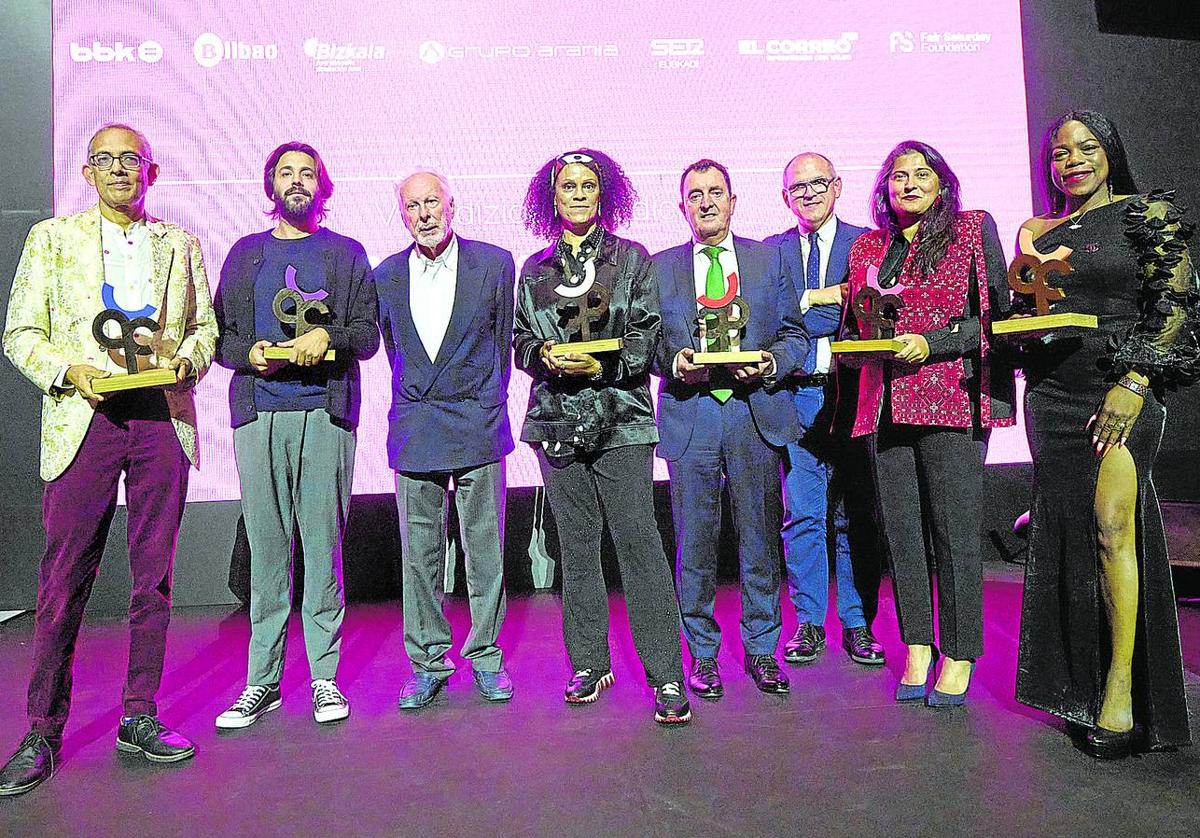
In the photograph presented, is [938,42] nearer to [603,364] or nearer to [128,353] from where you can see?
[603,364]

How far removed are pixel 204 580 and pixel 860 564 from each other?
339cm

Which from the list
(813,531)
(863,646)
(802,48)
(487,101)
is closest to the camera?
(863,646)

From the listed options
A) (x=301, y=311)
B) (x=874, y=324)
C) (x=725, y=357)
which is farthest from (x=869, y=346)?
(x=301, y=311)

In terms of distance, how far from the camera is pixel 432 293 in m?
3.22

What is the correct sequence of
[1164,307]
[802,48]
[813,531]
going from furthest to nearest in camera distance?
[802,48]
[813,531]
[1164,307]

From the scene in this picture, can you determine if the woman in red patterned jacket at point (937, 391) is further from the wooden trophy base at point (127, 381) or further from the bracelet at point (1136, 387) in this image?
the wooden trophy base at point (127, 381)

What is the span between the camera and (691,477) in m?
3.14

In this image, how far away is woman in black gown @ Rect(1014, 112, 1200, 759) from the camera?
2.46 meters

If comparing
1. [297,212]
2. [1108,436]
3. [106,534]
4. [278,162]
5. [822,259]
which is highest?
[278,162]

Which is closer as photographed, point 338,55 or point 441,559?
point 441,559

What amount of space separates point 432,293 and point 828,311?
158 centimetres

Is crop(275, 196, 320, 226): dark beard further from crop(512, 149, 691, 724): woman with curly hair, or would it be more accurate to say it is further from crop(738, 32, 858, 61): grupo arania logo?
crop(738, 32, 858, 61): grupo arania logo

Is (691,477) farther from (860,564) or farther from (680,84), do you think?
(680,84)

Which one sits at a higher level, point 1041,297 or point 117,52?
point 117,52
